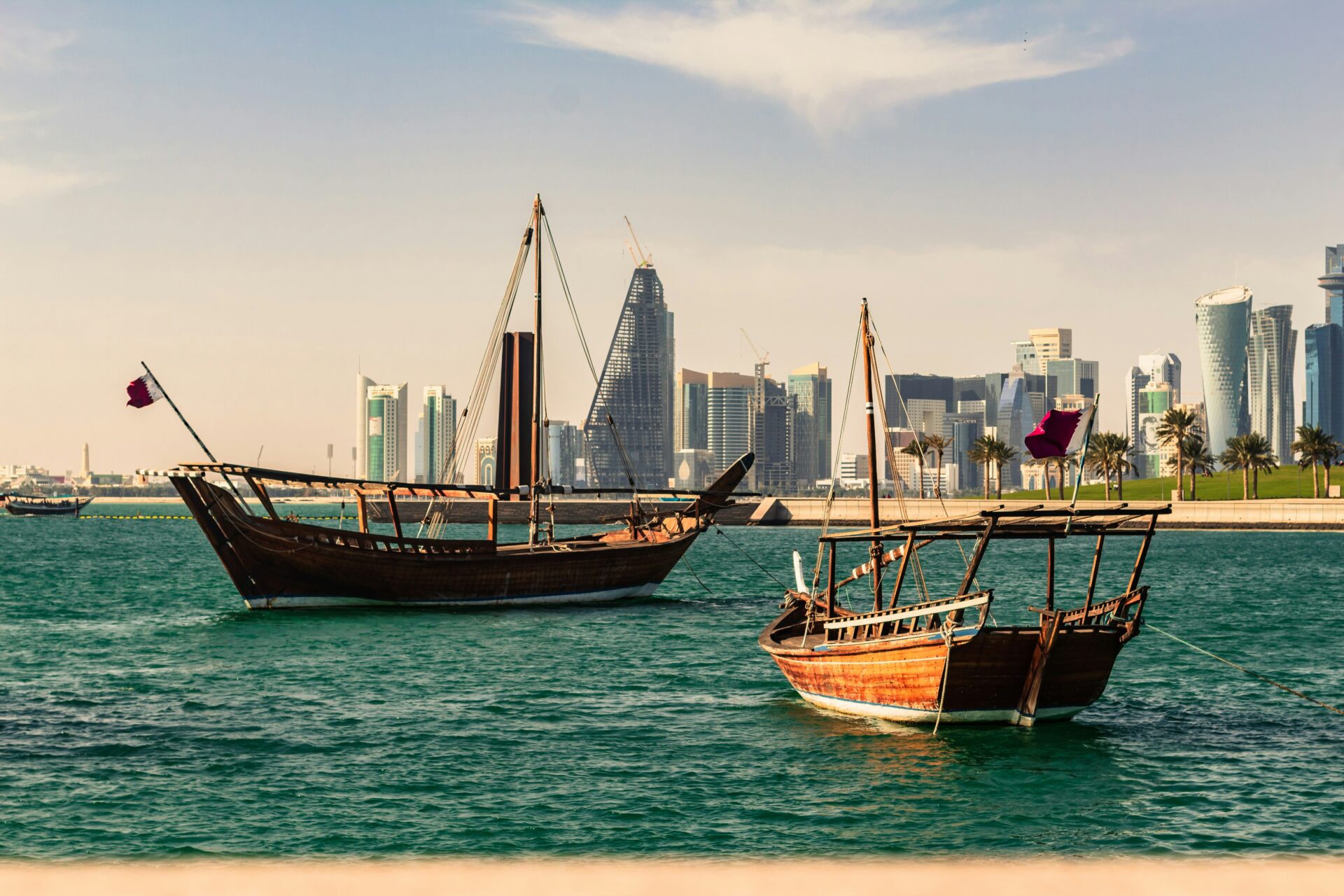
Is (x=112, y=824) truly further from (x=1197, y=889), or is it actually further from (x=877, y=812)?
(x=1197, y=889)

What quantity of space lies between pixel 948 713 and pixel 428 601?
33.5m

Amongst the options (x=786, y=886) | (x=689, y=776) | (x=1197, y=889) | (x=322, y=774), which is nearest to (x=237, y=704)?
(x=322, y=774)

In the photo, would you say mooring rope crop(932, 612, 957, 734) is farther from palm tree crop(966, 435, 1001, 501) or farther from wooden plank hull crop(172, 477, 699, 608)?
palm tree crop(966, 435, 1001, 501)

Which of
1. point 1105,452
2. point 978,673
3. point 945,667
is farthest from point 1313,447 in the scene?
point 945,667

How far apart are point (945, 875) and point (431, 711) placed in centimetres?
2202

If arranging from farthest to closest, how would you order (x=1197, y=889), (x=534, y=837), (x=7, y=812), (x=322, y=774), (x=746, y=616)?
(x=746, y=616) < (x=322, y=774) < (x=7, y=812) < (x=534, y=837) < (x=1197, y=889)

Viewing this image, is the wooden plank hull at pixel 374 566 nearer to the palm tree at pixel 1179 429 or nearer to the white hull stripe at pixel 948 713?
the white hull stripe at pixel 948 713

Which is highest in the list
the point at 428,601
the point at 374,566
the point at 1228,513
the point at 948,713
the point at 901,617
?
the point at 901,617

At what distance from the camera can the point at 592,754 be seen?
78.6 feet

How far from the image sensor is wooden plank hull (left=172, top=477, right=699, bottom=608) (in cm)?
5125

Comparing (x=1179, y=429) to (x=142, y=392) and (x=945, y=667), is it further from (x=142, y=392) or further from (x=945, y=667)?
(x=945, y=667)

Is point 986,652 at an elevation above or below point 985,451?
below

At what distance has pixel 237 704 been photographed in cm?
2986

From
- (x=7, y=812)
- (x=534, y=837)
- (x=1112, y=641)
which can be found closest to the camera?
(x=534, y=837)
